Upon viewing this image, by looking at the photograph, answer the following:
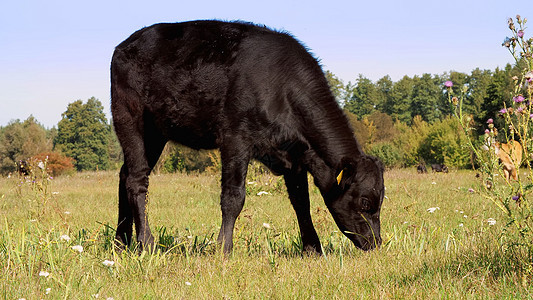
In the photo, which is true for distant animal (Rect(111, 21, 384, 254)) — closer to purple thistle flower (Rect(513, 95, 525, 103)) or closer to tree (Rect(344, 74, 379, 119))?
purple thistle flower (Rect(513, 95, 525, 103))

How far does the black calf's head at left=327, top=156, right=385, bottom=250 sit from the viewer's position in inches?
168

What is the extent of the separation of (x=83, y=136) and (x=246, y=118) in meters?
67.5

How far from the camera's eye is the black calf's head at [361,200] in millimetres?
A: 4258

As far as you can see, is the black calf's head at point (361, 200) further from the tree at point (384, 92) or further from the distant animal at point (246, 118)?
the tree at point (384, 92)

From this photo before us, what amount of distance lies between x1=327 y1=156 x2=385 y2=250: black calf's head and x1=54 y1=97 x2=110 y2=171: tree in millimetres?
64557

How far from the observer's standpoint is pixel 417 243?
450 centimetres

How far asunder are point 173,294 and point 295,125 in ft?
6.35

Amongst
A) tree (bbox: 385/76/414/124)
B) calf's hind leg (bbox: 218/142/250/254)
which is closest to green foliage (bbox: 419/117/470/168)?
tree (bbox: 385/76/414/124)

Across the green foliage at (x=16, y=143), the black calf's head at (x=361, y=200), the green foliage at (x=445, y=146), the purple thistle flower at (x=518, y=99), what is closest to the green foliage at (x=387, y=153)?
the green foliage at (x=445, y=146)

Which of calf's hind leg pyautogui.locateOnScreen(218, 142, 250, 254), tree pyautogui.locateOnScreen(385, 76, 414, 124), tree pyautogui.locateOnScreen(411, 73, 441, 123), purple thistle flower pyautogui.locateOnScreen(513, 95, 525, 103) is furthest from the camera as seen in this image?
tree pyautogui.locateOnScreen(385, 76, 414, 124)

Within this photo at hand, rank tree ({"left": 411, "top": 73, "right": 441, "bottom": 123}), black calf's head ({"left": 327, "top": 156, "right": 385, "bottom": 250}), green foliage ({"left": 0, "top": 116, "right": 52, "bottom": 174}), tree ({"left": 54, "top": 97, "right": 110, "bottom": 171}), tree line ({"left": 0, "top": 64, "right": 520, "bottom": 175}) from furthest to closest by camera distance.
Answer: tree ({"left": 411, "top": 73, "right": 441, "bottom": 123}) < tree ({"left": 54, "top": 97, "right": 110, "bottom": 171}) < green foliage ({"left": 0, "top": 116, "right": 52, "bottom": 174}) < tree line ({"left": 0, "top": 64, "right": 520, "bottom": 175}) < black calf's head ({"left": 327, "top": 156, "right": 385, "bottom": 250})

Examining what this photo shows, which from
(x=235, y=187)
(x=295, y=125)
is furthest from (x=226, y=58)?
(x=235, y=187)

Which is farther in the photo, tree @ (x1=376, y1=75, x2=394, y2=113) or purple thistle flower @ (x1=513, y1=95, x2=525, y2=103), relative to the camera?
tree @ (x1=376, y1=75, x2=394, y2=113)

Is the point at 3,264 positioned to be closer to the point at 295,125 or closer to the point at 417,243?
the point at 295,125
